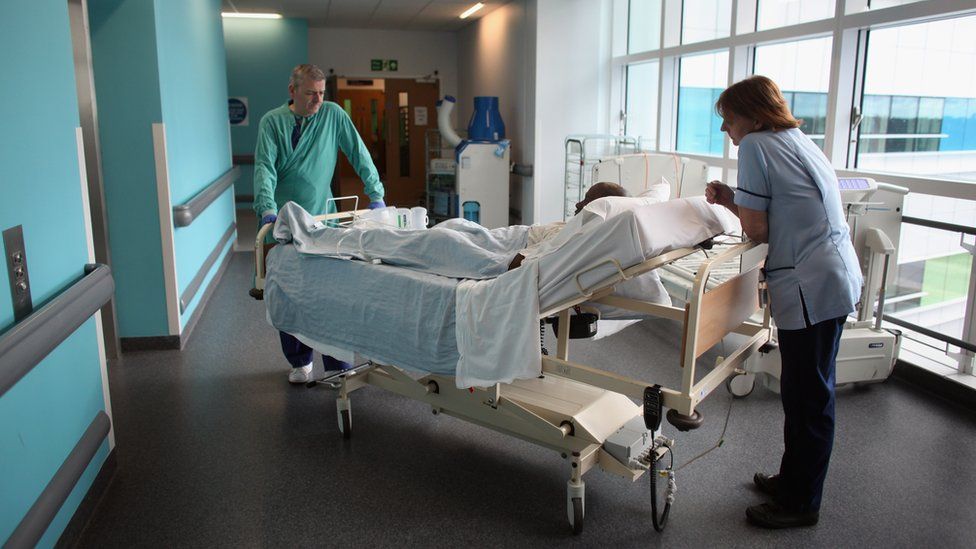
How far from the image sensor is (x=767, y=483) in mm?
2750

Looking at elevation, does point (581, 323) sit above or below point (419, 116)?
below

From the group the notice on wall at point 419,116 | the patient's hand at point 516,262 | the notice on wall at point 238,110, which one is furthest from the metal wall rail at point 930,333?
the notice on wall at point 238,110

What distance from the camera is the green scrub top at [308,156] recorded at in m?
3.78

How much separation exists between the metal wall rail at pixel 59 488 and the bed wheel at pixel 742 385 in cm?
278

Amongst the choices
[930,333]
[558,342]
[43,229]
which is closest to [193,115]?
[43,229]

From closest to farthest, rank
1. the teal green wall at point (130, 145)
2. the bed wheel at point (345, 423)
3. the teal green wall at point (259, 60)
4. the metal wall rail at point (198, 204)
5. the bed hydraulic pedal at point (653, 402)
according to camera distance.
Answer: the bed hydraulic pedal at point (653, 402) < the bed wheel at point (345, 423) < the teal green wall at point (130, 145) < the metal wall rail at point (198, 204) < the teal green wall at point (259, 60)

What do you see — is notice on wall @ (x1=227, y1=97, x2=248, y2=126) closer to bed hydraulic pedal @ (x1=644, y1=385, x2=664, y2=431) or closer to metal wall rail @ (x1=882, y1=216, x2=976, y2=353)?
metal wall rail @ (x1=882, y1=216, x2=976, y2=353)

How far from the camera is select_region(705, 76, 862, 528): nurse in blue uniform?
7.68ft

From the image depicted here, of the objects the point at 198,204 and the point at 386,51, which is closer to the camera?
the point at 198,204

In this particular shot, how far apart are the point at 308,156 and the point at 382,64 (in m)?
7.22

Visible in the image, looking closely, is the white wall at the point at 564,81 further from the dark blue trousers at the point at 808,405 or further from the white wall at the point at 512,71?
the dark blue trousers at the point at 808,405

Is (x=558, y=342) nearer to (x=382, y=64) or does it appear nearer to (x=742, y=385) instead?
(x=742, y=385)

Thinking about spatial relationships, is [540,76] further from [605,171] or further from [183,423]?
[183,423]

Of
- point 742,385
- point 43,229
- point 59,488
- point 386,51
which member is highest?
point 386,51
